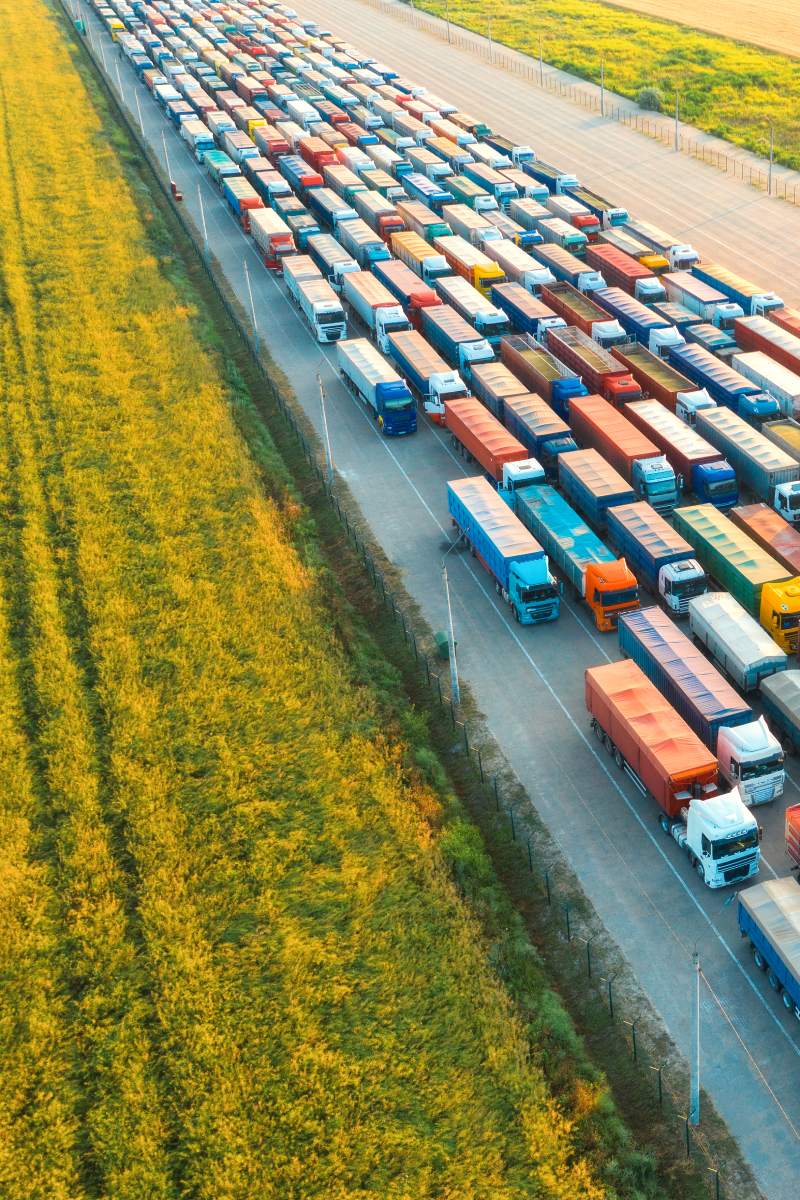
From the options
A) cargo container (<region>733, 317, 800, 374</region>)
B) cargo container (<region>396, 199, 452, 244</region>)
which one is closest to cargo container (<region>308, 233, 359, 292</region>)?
cargo container (<region>396, 199, 452, 244</region>)

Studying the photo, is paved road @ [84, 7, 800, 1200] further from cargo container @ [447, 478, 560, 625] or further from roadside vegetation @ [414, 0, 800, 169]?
roadside vegetation @ [414, 0, 800, 169]

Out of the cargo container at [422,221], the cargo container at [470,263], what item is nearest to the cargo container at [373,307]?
the cargo container at [470,263]

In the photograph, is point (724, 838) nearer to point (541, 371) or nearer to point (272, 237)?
point (541, 371)

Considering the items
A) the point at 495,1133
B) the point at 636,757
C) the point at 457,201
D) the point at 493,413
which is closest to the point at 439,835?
the point at 636,757

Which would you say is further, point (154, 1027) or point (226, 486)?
point (226, 486)

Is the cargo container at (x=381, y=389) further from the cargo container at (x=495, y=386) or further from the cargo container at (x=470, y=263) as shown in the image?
the cargo container at (x=470, y=263)

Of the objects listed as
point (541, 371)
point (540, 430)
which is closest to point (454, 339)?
point (541, 371)

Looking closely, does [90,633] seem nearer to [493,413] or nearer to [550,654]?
[550,654]
